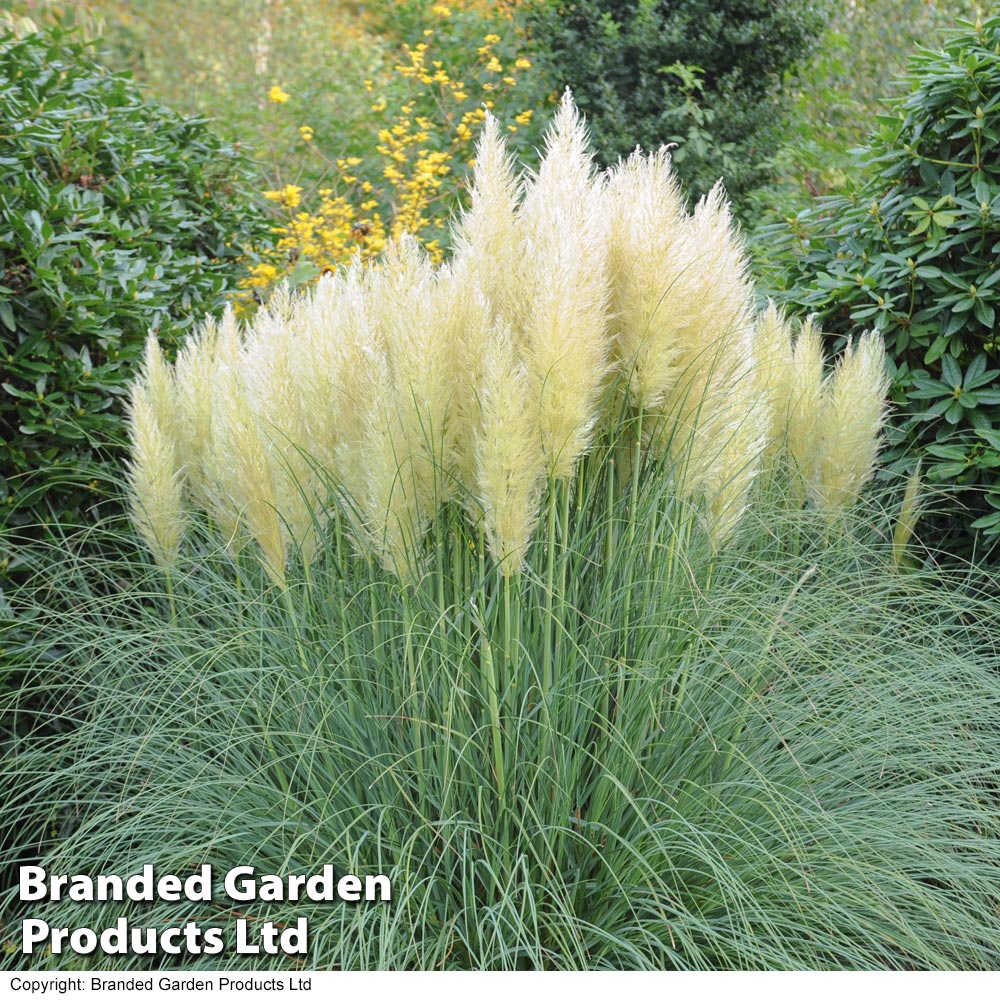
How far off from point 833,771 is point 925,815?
23 centimetres

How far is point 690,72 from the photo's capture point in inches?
350

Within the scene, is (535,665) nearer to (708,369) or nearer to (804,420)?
(708,369)

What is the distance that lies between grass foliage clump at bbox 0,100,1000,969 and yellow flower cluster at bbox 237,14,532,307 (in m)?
4.62

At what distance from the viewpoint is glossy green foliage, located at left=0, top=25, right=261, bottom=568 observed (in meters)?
3.68

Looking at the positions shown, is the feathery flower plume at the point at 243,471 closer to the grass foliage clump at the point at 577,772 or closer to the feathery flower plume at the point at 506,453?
the grass foliage clump at the point at 577,772

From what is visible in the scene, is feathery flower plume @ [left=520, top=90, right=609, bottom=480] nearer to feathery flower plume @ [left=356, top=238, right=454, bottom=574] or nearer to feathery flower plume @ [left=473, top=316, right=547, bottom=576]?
feathery flower plume @ [left=473, top=316, right=547, bottom=576]

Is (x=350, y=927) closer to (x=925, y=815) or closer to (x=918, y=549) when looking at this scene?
(x=925, y=815)

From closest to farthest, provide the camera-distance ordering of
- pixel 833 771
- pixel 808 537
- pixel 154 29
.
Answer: pixel 833 771
pixel 808 537
pixel 154 29

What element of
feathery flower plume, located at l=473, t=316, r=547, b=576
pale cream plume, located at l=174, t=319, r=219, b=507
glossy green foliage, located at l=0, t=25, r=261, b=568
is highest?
glossy green foliage, located at l=0, t=25, r=261, b=568

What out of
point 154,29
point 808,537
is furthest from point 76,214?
point 154,29

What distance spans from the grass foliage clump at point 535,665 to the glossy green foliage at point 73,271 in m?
0.64

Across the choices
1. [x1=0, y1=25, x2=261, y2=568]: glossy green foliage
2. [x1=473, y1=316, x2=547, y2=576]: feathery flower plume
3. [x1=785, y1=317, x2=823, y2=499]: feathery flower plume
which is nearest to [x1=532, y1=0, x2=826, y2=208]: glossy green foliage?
[x1=0, y1=25, x2=261, y2=568]: glossy green foliage

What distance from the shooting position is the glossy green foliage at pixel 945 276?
12.5 ft
